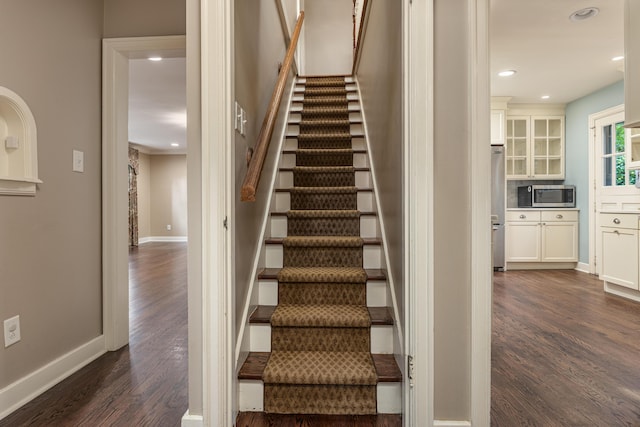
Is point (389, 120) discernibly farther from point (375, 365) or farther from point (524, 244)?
point (524, 244)

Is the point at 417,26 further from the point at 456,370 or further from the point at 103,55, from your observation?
the point at 103,55

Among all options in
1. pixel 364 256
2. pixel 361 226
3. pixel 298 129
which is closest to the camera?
pixel 364 256

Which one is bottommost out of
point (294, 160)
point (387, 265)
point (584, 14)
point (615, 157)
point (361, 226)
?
point (387, 265)

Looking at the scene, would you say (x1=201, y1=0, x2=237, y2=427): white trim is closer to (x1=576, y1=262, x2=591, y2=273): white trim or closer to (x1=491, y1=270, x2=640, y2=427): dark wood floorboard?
(x1=491, y1=270, x2=640, y2=427): dark wood floorboard

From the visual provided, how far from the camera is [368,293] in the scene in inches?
75.9

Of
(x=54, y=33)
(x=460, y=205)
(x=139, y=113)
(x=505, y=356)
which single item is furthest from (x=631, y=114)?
(x=139, y=113)

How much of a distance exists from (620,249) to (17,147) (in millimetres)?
5186

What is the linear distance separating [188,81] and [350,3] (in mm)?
4920

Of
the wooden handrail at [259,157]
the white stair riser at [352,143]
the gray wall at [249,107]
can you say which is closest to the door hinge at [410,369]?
the gray wall at [249,107]

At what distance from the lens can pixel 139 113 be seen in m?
5.86

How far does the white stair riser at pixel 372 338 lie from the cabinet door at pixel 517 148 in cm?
465

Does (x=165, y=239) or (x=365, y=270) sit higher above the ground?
(x=365, y=270)

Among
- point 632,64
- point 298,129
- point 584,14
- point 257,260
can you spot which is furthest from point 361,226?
point 584,14

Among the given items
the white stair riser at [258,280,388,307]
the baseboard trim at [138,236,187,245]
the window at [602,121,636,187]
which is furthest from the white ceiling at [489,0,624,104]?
the baseboard trim at [138,236,187,245]
